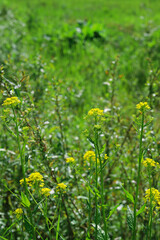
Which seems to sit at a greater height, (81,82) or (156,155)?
(81,82)

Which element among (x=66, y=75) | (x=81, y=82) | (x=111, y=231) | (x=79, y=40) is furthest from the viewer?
(x=79, y=40)

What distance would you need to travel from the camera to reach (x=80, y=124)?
133 inches

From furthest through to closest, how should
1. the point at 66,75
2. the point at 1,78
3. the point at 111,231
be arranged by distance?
1. the point at 66,75
2. the point at 111,231
3. the point at 1,78

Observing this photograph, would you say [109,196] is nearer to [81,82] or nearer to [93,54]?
[81,82]

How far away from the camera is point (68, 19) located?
802cm

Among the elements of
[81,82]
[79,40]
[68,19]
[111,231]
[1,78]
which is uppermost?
[68,19]

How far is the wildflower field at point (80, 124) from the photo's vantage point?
140cm

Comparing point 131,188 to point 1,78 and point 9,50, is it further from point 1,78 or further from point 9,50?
point 9,50

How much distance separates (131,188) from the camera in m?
2.37

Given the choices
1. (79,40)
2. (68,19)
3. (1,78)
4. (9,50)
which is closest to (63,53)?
(79,40)

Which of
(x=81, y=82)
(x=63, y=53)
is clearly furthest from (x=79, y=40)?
(x=81, y=82)

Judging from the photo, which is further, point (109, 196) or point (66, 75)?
point (66, 75)

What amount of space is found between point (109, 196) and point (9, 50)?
3.32 m

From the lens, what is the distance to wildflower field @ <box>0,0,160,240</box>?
1.40 metres
